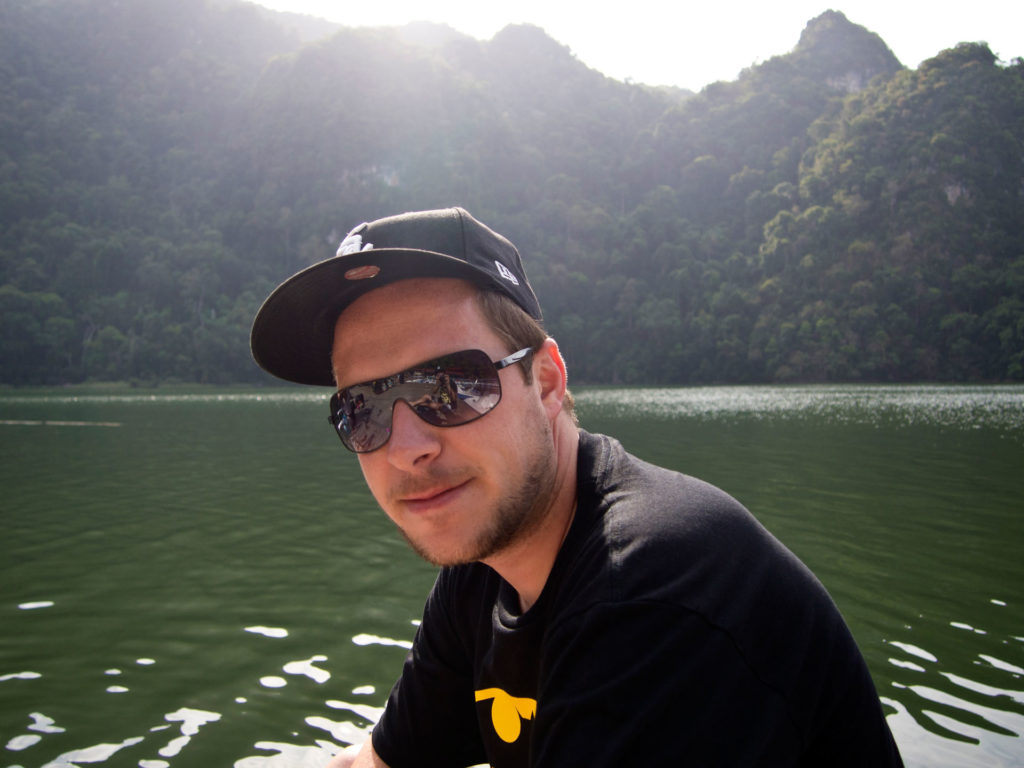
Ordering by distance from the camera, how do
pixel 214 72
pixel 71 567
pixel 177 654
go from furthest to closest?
pixel 214 72 → pixel 71 567 → pixel 177 654

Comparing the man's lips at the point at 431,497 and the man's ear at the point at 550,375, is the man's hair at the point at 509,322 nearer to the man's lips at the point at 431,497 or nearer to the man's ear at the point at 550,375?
the man's ear at the point at 550,375

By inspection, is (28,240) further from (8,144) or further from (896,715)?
(896,715)

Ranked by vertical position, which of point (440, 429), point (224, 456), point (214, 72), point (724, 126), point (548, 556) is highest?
point (214, 72)

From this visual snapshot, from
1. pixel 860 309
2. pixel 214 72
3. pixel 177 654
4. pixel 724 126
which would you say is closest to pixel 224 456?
pixel 177 654

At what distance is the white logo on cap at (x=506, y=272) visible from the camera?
177 cm

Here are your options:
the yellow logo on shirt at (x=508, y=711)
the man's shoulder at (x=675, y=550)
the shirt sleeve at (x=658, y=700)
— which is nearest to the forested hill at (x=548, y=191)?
the yellow logo on shirt at (x=508, y=711)

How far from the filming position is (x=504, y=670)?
1711 mm

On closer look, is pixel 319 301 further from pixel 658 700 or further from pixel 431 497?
pixel 658 700

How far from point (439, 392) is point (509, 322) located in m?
0.26

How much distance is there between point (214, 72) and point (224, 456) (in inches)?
6074

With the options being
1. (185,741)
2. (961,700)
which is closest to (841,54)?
(961,700)

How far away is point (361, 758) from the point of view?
2.27m

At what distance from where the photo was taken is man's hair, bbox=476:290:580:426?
179 centimetres

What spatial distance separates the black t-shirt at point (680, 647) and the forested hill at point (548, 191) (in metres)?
88.6
